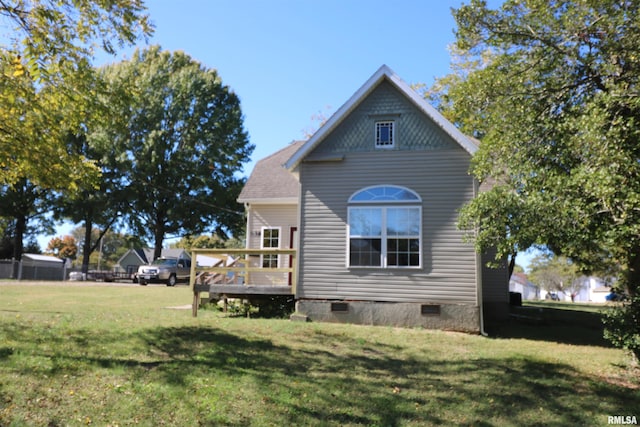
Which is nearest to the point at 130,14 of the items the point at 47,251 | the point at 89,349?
the point at 89,349

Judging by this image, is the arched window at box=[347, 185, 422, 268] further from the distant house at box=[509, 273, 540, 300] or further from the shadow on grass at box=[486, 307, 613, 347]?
the distant house at box=[509, 273, 540, 300]

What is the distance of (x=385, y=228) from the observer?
12.4 metres

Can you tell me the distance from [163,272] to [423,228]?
2251 centimetres

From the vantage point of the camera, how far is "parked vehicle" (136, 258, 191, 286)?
29.9m

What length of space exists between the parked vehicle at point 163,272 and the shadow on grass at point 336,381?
21.6m

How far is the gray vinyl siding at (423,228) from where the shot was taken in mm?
11914

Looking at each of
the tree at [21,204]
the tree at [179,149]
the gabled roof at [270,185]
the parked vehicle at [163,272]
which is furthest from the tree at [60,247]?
the gabled roof at [270,185]

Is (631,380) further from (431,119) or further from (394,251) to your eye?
(431,119)

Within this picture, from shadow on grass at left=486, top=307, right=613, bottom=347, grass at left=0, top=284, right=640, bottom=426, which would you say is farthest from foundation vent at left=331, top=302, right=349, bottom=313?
shadow on grass at left=486, top=307, right=613, bottom=347

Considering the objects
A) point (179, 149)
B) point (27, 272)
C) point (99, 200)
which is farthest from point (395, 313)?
point (27, 272)

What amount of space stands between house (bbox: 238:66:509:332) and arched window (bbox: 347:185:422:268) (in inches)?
1.1

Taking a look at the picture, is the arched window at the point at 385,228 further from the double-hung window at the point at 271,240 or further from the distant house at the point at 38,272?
the distant house at the point at 38,272

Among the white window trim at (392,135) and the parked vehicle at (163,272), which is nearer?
the white window trim at (392,135)

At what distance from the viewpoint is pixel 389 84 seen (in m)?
12.9
